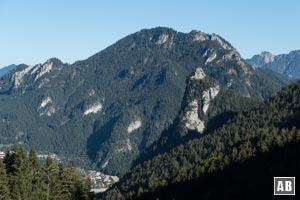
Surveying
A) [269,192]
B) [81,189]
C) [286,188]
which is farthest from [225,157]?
[286,188]

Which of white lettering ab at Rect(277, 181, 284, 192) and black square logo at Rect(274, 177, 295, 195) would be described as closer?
black square logo at Rect(274, 177, 295, 195)

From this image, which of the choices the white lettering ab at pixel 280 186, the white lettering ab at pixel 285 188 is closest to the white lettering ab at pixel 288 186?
the white lettering ab at pixel 285 188

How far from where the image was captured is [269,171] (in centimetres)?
12594

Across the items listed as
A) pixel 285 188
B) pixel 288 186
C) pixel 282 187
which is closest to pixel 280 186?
pixel 282 187

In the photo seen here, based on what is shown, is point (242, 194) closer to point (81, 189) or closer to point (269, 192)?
point (269, 192)

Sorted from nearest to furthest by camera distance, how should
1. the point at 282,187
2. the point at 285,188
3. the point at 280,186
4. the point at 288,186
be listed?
the point at 280,186 < the point at 282,187 < the point at 285,188 < the point at 288,186

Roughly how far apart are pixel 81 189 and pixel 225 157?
67587 mm

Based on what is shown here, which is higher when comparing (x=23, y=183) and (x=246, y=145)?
(x=246, y=145)

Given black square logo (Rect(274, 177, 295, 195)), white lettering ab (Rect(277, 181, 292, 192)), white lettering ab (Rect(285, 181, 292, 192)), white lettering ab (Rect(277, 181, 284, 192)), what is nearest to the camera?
black square logo (Rect(274, 177, 295, 195))

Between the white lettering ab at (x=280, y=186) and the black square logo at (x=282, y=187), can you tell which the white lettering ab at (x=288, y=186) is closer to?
the black square logo at (x=282, y=187)

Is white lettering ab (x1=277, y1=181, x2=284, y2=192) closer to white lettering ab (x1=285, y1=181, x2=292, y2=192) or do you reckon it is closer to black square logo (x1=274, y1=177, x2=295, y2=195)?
black square logo (x1=274, y1=177, x2=295, y2=195)

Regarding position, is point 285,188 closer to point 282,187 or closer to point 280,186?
point 282,187

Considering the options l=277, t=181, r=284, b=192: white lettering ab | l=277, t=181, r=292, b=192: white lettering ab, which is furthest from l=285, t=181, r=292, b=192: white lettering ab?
l=277, t=181, r=284, b=192: white lettering ab

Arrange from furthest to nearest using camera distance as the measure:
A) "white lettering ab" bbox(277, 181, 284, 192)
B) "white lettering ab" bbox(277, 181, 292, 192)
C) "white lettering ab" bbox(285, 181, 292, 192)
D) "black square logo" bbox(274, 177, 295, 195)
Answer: "white lettering ab" bbox(285, 181, 292, 192) → "white lettering ab" bbox(277, 181, 292, 192) → "white lettering ab" bbox(277, 181, 284, 192) → "black square logo" bbox(274, 177, 295, 195)
